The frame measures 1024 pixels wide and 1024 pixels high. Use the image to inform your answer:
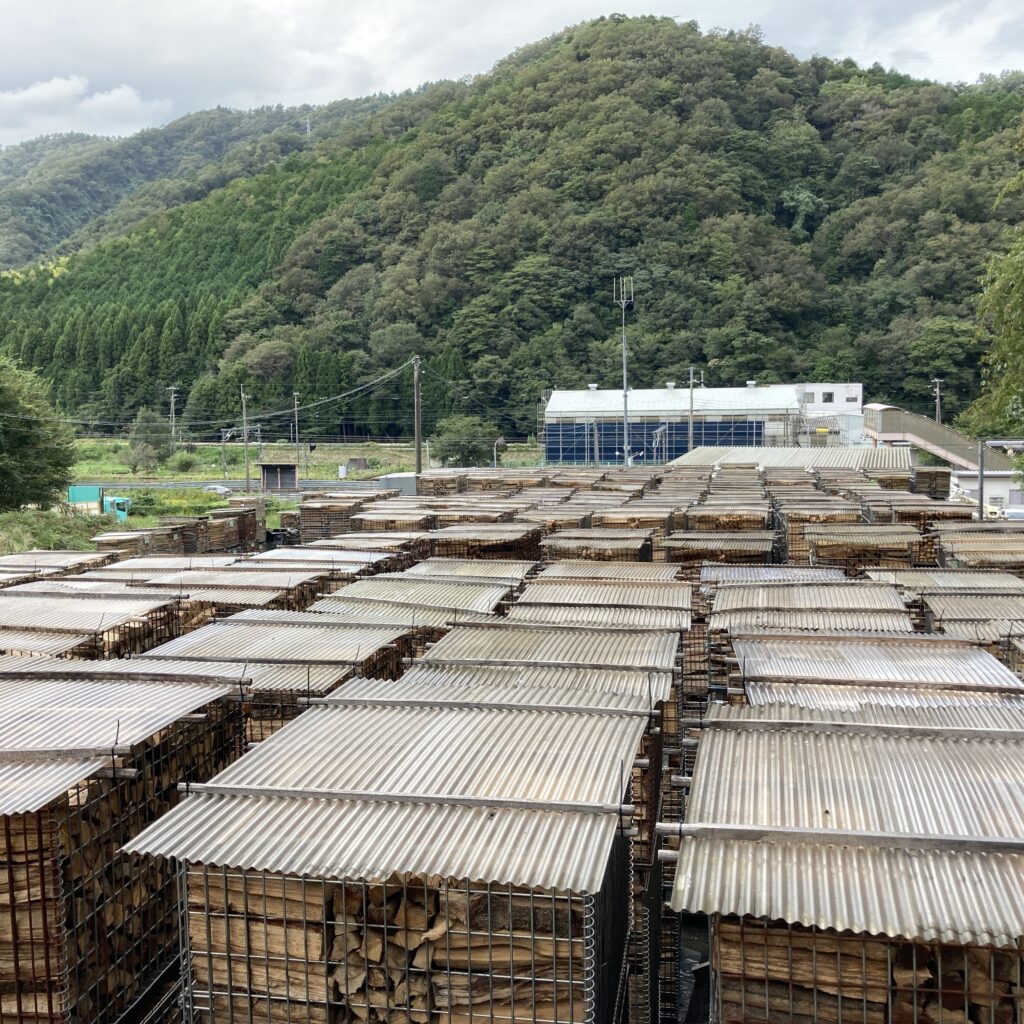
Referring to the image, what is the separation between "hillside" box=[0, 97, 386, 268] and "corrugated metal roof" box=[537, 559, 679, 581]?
118 m

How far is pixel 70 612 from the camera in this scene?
27.3 ft

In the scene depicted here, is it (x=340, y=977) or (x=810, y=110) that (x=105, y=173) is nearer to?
(x=810, y=110)

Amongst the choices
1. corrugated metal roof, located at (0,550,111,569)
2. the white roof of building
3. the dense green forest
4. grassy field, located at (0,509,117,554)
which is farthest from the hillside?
corrugated metal roof, located at (0,550,111,569)

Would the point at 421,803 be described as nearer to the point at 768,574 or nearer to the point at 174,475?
the point at 768,574

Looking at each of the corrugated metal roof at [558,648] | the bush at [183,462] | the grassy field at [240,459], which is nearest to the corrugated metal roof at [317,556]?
the corrugated metal roof at [558,648]

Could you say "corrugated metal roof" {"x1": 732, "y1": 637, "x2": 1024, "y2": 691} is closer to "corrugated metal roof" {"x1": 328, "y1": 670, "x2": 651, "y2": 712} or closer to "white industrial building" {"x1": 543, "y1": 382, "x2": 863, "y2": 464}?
"corrugated metal roof" {"x1": 328, "y1": 670, "x2": 651, "y2": 712}

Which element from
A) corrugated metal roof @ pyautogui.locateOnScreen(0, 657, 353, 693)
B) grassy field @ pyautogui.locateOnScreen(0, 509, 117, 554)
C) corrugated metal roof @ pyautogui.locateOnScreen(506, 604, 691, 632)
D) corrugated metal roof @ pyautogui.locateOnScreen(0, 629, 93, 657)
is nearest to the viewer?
corrugated metal roof @ pyautogui.locateOnScreen(0, 657, 353, 693)

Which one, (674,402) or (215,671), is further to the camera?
(674,402)

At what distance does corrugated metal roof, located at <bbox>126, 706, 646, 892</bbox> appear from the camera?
3408mm

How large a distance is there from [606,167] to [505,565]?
287ft

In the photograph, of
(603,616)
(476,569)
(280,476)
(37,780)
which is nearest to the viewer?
(37,780)

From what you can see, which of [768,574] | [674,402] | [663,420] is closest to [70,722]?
[768,574]

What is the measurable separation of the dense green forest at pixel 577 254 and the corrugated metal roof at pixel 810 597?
57721 mm

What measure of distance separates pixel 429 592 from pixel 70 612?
10.7 ft
